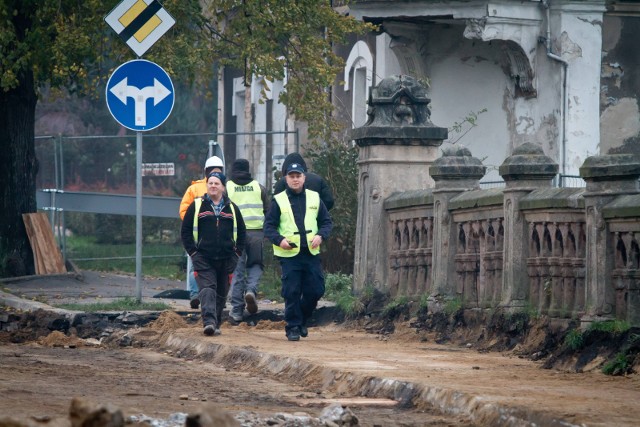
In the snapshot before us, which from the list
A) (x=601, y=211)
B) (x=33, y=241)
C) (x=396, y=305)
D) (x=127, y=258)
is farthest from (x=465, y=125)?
(x=601, y=211)

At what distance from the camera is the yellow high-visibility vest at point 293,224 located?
1470 cm

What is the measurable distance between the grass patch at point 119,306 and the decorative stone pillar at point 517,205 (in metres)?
5.28

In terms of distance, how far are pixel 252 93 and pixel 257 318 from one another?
55.2 ft

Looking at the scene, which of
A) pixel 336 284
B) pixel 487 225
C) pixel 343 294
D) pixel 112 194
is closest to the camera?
pixel 487 225

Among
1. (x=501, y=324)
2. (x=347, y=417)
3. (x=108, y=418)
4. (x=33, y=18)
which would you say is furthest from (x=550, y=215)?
(x=33, y=18)

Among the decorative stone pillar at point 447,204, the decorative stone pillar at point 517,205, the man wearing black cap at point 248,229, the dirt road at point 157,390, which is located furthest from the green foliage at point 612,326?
the man wearing black cap at point 248,229

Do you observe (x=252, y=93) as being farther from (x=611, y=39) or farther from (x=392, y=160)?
(x=392, y=160)

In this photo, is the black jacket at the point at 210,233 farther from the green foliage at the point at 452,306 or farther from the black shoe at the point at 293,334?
the green foliage at the point at 452,306

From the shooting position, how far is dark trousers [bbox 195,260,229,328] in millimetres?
15078

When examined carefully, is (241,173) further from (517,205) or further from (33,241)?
(33,241)

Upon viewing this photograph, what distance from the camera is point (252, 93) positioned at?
33.4 metres

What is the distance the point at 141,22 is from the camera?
17.1 m

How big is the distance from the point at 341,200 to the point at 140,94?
15.2 ft

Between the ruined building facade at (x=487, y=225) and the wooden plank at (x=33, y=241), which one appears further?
the wooden plank at (x=33, y=241)
